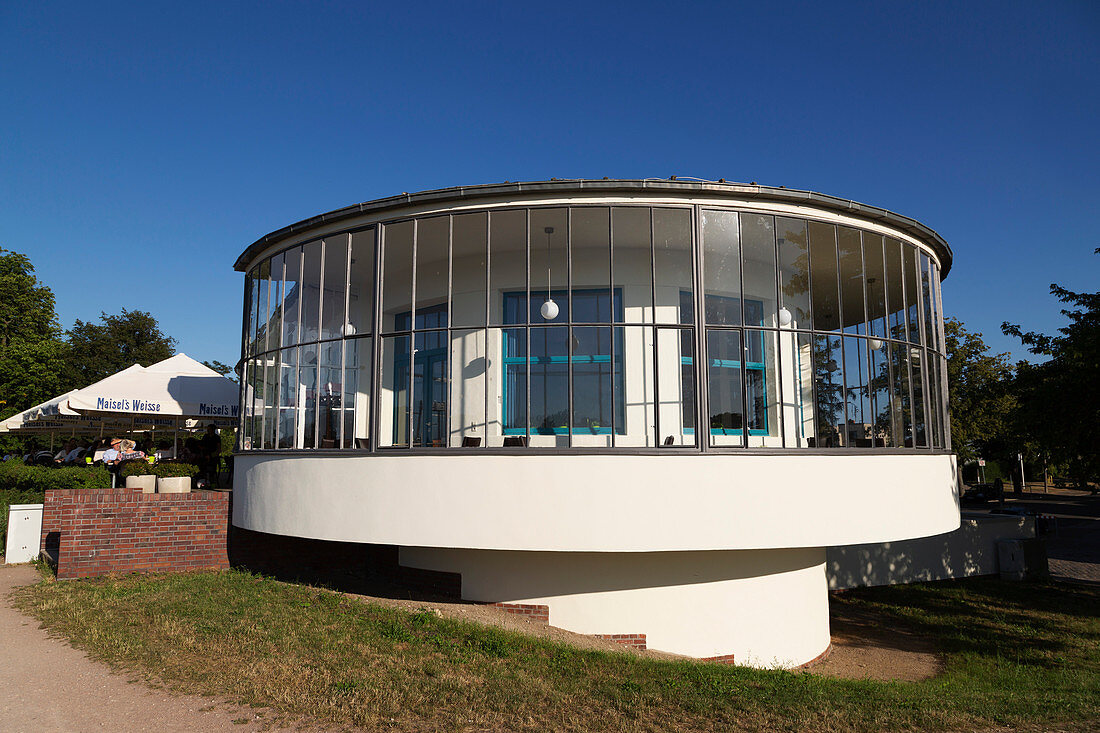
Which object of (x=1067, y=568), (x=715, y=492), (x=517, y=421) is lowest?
(x=1067, y=568)

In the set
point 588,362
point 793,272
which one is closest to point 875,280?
point 793,272

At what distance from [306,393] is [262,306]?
61.6 inches

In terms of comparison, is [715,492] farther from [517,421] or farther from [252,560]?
[252,560]

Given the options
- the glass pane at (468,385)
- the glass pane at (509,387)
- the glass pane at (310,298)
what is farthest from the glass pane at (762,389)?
the glass pane at (310,298)

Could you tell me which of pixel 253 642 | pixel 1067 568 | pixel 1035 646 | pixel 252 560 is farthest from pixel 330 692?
pixel 1067 568

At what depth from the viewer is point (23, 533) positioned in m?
12.0

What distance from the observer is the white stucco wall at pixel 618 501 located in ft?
25.6

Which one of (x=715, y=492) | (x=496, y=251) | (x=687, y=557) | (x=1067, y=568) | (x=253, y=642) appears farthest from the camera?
(x=1067, y=568)

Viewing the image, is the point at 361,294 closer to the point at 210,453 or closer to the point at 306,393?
the point at 306,393

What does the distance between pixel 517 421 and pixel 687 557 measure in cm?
300

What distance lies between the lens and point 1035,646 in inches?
425

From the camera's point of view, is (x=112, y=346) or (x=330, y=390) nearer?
(x=330, y=390)

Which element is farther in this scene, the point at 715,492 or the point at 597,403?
the point at 597,403

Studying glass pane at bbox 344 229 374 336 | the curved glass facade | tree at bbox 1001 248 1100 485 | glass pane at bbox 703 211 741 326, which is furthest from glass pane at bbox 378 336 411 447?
tree at bbox 1001 248 1100 485
